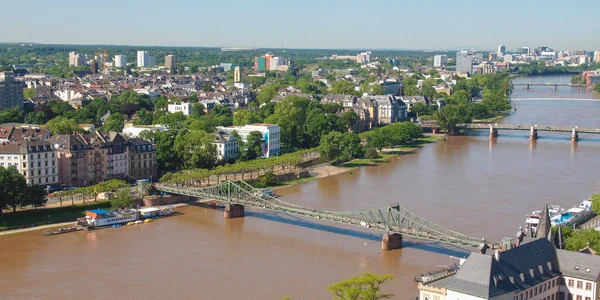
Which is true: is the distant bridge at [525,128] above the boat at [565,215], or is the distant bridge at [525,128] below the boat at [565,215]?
above

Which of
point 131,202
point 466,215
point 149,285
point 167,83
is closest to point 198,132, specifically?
point 131,202

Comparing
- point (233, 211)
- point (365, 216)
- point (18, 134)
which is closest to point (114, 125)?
point (18, 134)

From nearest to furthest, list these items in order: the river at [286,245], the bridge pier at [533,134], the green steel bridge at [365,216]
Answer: the river at [286,245] < the green steel bridge at [365,216] < the bridge pier at [533,134]

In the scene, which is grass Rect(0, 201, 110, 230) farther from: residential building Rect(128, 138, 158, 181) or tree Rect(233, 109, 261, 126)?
tree Rect(233, 109, 261, 126)

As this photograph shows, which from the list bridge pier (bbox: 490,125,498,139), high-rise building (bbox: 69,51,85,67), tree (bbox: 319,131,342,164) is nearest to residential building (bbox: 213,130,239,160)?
tree (bbox: 319,131,342,164)

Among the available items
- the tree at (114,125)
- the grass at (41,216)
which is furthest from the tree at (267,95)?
the grass at (41,216)

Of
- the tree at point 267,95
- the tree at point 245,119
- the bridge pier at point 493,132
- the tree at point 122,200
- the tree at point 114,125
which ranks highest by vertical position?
the tree at point 267,95

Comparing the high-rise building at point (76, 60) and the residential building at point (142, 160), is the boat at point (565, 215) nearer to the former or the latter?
the residential building at point (142, 160)
